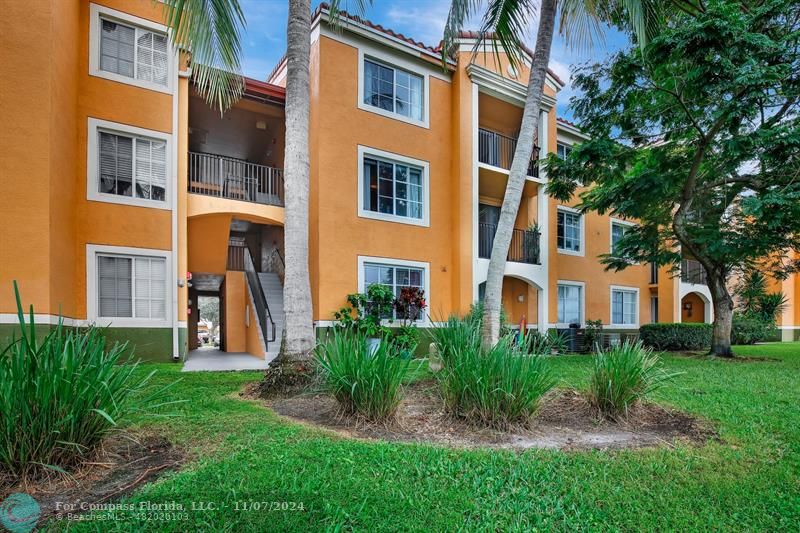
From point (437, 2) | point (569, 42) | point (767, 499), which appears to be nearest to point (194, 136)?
point (437, 2)

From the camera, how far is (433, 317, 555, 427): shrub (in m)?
4.93

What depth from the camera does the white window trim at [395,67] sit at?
12859 millimetres

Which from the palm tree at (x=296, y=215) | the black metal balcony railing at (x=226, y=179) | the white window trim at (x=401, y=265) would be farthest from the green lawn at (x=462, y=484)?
the black metal balcony railing at (x=226, y=179)

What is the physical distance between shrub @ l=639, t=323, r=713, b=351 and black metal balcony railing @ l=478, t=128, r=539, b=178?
9.57 metres

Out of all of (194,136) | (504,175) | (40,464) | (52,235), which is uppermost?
(194,136)

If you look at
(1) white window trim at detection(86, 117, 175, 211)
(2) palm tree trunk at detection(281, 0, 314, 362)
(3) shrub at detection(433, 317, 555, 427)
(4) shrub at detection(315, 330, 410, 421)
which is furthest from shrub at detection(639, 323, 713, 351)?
(1) white window trim at detection(86, 117, 175, 211)

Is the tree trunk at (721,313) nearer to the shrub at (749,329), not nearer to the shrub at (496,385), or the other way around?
the shrub at (749,329)

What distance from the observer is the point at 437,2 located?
976 centimetres

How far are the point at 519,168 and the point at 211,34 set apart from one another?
265 inches

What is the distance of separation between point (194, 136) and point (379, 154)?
738 centimetres

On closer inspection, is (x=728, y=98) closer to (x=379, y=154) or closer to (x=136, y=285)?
(x=379, y=154)

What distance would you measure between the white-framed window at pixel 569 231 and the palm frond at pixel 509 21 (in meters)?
10.6

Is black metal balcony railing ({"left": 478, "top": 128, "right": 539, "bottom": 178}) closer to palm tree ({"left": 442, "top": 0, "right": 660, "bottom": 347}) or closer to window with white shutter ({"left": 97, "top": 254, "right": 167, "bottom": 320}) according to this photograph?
palm tree ({"left": 442, "top": 0, "right": 660, "bottom": 347})

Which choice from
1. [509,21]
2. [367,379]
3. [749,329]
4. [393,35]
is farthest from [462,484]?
[749,329]
